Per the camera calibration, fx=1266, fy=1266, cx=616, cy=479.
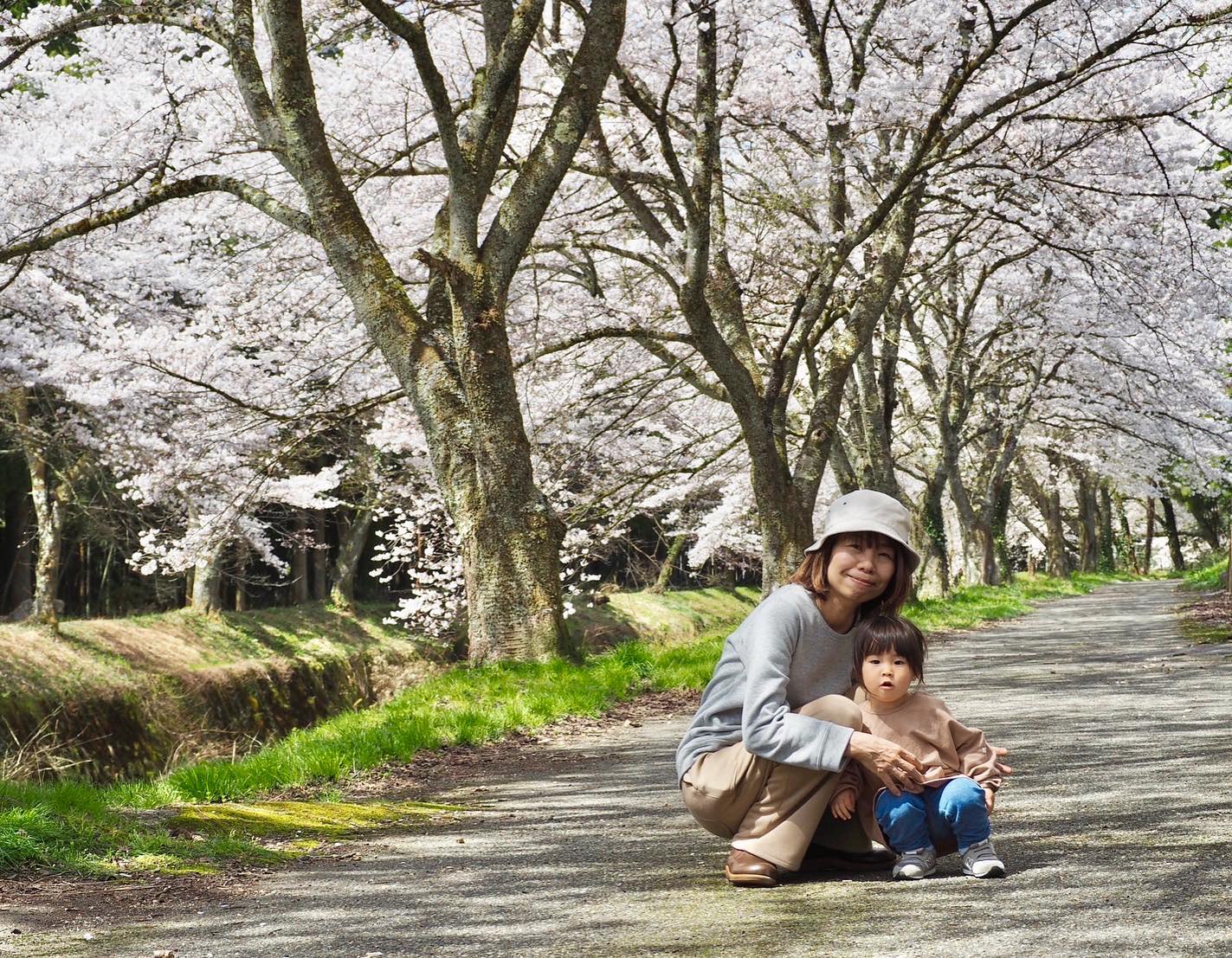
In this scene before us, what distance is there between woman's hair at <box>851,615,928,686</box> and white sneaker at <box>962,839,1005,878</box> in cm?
54

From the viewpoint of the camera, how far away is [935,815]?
400 centimetres

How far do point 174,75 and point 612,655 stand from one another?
28.4ft

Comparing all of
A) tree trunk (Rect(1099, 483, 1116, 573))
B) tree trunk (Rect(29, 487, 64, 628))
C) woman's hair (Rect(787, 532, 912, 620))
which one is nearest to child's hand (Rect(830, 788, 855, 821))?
woman's hair (Rect(787, 532, 912, 620))

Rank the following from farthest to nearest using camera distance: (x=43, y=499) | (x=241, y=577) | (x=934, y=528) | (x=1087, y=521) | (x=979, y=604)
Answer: (x=1087, y=521), (x=934, y=528), (x=979, y=604), (x=241, y=577), (x=43, y=499)

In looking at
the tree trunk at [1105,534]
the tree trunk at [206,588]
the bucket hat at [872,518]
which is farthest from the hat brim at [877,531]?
the tree trunk at [1105,534]

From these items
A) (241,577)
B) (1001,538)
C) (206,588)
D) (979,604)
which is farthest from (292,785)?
(1001,538)

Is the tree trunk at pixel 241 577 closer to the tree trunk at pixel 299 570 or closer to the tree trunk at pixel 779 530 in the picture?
the tree trunk at pixel 299 570

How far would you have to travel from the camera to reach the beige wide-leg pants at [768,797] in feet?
13.1

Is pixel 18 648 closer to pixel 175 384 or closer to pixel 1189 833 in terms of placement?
pixel 175 384

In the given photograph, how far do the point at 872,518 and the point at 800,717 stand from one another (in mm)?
716

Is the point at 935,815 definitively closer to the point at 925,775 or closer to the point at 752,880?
the point at 925,775

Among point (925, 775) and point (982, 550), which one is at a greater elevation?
point (982, 550)

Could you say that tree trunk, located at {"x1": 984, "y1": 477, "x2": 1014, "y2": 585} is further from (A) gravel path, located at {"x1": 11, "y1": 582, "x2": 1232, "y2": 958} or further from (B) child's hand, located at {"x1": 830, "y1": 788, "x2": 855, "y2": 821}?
(B) child's hand, located at {"x1": 830, "y1": 788, "x2": 855, "y2": 821}

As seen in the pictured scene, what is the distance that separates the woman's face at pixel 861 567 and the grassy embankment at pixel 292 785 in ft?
8.30
